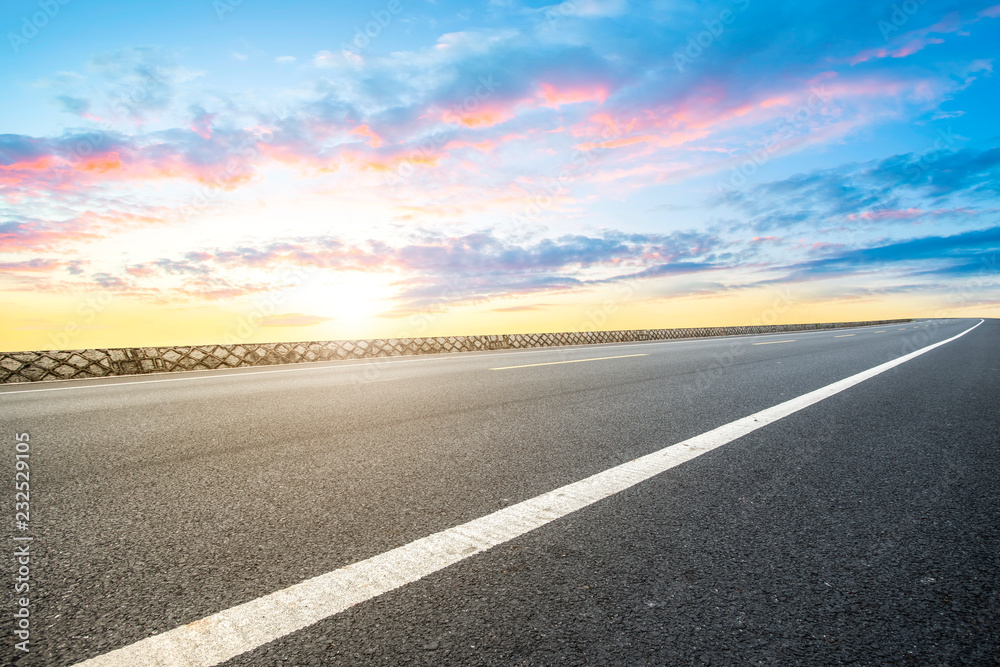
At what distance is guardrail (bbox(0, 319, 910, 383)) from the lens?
12414 millimetres

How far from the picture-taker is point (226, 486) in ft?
9.83

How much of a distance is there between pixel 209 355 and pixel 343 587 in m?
15.5

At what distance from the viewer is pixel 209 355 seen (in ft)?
49.7

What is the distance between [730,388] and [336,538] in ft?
18.5

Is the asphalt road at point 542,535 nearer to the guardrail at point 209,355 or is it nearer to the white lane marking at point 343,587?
the white lane marking at point 343,587

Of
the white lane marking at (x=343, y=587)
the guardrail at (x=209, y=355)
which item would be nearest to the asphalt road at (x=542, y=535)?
the white lane marking at (x=343, y=587)

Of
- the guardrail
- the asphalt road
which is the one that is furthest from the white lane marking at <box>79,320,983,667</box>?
the guardrail

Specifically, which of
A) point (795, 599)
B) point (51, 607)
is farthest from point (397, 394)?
point (795, 599)

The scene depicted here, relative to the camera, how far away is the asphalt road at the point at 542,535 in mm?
1481

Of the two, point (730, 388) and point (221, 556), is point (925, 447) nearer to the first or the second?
point (730, 388)

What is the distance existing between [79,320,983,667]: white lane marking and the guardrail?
572 inches

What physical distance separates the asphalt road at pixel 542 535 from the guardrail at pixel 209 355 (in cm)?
964

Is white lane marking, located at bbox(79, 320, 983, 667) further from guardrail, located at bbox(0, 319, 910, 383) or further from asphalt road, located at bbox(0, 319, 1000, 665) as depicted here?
guardrail, located at bbox(0, 319, 910, 383)

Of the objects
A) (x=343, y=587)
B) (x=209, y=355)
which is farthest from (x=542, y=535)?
(x=209, y=355)
